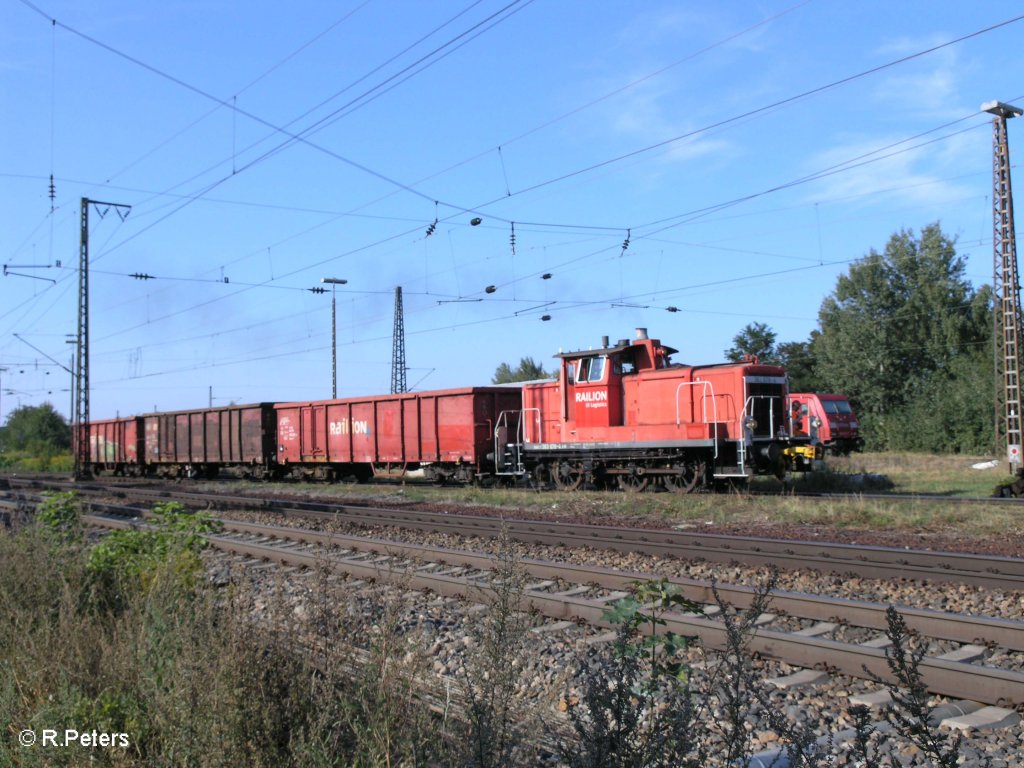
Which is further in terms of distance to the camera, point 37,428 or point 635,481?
point 37,428

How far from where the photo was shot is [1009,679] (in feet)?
15.9

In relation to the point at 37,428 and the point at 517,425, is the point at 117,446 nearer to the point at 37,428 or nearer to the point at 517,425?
the point at 517,425

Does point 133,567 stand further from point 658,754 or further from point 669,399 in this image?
point 669,399

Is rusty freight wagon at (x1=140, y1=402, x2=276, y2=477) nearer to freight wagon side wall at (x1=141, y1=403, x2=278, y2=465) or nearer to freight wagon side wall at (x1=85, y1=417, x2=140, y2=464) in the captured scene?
freight wagon side wall at (x1=141, y1=403, x2=278, y2=465)

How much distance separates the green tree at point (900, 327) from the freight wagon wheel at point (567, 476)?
30330 mm

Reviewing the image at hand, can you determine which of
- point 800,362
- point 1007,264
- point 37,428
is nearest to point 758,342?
point 800,362

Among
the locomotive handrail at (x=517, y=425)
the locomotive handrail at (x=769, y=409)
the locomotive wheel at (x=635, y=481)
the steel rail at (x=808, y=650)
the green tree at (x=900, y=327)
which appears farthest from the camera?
the green tree at (x=900, y=327)

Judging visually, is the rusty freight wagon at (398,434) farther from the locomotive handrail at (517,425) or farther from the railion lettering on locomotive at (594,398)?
the railion lettering on locomotive at (594,398)

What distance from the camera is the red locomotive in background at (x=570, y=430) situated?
1789cm

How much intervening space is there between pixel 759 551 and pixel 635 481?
30.1 ft

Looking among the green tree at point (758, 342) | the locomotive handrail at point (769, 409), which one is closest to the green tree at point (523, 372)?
the green tree at point (758, 342)

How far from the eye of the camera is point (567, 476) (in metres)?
20.9

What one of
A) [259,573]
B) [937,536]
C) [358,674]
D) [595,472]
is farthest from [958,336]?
[358,674]

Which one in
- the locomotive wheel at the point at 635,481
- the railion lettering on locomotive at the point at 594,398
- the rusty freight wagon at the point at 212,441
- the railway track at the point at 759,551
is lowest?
the railway track at the point at 759,551
